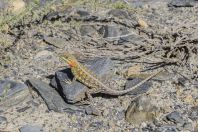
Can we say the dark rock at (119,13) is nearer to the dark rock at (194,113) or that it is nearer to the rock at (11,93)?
the rock at (11,93)

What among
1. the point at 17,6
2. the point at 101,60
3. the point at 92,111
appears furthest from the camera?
the point at 17,6

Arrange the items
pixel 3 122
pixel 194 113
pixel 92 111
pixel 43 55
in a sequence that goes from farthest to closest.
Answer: pixel 43 55, pixel 92 111, pixel 3 122, pixel 194 113

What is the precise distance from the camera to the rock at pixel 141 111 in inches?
282

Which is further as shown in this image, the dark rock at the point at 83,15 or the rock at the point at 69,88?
the dark rock at the point at 83,15

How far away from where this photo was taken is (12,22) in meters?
10.1

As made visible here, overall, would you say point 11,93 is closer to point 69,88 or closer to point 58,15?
point 69,88

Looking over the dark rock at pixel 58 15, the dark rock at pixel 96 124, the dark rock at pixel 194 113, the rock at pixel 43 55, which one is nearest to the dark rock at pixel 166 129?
the dark rock at pixel 194 113

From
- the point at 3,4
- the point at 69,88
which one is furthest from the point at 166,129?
the point at 3,4

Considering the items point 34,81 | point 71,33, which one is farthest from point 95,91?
point 71,33

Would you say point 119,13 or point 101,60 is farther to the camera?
point 119,13

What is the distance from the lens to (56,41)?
9.41 metres

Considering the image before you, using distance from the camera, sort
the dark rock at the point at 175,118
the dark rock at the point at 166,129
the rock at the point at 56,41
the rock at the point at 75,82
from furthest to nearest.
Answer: the rock at the point at 56,41
the rock at the point at 75,82
the dark rock at the point at 175,118
the dark rock at the point at 166,129

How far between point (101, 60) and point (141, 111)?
138 cm

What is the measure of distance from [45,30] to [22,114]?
8.70 feet
